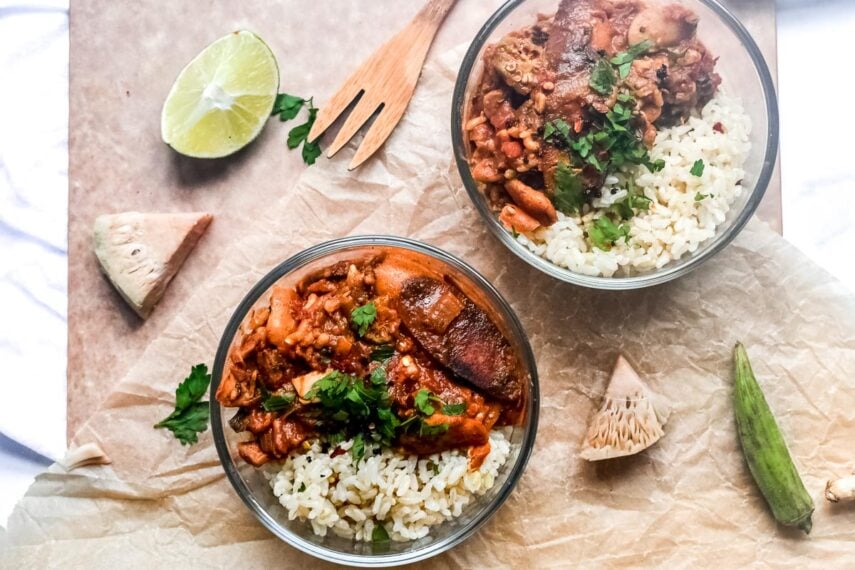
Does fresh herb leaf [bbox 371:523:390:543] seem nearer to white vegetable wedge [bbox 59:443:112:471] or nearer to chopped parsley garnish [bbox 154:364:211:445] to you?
chopped parsley garnish [bbox 154:364:211:445]

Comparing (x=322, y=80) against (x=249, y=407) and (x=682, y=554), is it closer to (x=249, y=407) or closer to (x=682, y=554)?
(x=249, y=407)

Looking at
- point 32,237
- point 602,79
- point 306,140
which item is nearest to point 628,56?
point 602,79

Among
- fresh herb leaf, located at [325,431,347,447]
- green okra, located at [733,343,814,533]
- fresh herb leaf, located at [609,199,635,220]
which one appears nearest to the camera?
fresh herb leaf, located at [325,431,347,447]

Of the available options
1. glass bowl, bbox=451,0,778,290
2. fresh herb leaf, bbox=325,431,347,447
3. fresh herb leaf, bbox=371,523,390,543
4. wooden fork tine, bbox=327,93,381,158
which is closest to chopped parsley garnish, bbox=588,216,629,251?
glass bowl, bbox=451,0,778,290

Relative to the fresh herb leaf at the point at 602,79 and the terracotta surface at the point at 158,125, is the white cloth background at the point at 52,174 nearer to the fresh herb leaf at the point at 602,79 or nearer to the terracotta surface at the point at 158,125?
the terracotta surface at the point at 158,125

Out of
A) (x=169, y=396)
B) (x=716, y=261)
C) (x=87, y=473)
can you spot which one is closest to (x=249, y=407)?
(x=169, y=396)

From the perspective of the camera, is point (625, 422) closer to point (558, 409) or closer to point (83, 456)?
point (558, 409)
